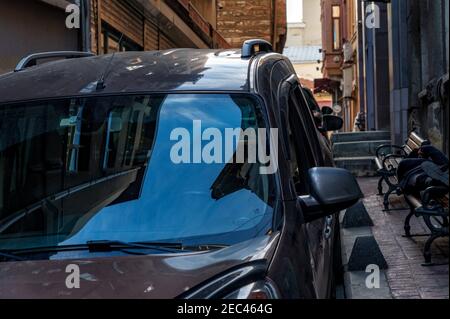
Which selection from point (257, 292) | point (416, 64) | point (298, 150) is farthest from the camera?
point (416, 64)

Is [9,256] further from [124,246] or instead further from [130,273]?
[130,273]

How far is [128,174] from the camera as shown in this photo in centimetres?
300

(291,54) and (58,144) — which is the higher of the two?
(291,54)

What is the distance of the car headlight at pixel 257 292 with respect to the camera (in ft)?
7.06

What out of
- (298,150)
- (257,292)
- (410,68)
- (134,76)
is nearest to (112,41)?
(410,68)

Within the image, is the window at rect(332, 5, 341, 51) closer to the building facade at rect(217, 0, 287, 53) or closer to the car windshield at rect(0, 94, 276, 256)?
the building facade at rect(217, 0, 287, 53)

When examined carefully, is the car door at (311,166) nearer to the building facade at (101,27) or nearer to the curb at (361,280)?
the curb at (361,280)

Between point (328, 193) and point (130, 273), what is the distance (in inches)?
39.5

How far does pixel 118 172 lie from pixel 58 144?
1.34 ft

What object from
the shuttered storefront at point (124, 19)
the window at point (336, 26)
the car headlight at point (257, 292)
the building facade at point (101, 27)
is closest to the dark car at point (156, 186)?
the car headlight at point (257, 292)

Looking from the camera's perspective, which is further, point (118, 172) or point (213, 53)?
point (213, 53)

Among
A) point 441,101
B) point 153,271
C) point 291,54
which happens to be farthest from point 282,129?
point 291,54
